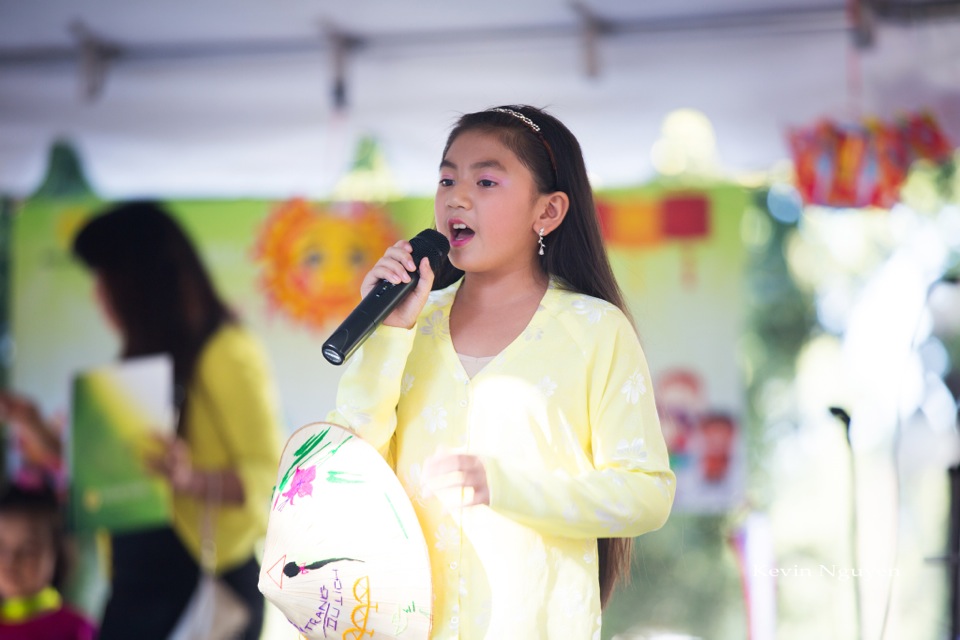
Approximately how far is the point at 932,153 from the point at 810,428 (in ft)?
3.06

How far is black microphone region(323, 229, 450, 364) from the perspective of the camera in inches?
53.1

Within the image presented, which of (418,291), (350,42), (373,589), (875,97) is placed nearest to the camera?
(373,589)

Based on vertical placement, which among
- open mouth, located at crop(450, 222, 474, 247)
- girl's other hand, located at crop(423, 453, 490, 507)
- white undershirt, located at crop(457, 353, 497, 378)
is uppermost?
open mouth, located at crop(450, 222, 474, 247)

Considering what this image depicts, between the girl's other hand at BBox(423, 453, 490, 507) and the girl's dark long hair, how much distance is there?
0.37 m

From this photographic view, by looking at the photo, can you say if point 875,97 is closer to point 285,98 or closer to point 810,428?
point 810,428

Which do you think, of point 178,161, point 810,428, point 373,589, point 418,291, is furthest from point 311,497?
point 178,161

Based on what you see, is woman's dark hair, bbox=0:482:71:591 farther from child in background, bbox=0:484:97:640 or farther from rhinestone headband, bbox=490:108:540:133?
rhinestone headband, bbox=490:108:540:133

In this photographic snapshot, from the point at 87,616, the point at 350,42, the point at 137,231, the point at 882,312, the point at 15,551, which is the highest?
the point at 350,42

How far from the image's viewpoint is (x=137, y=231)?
3.76 m

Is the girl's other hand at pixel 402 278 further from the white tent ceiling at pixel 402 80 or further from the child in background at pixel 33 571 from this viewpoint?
the child in background at pixel 33 571

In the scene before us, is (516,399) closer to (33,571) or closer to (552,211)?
(552,211)

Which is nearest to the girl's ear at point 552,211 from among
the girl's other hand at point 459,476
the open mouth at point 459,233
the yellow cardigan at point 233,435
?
the open mouth at point 459,233

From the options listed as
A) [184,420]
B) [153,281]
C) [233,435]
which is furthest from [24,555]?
[153,281]

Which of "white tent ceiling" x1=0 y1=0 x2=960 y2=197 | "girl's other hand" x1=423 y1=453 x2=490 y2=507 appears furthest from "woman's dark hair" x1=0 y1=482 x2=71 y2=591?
"girl's other hand" x1=423 y1=453 x2=490 y2=507
